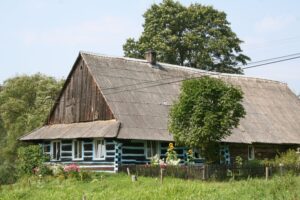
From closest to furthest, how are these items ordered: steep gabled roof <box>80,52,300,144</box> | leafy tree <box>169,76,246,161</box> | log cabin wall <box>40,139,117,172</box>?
leafy tree <box>169,76,246,161</box> < log cabin wall <box>40,139,117,172</box> < steep gabled roof <box>80,52,300,144</box>

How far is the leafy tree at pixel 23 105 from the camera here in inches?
1793

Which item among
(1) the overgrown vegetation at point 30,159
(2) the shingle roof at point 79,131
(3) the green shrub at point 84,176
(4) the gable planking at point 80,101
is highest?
(4) the gable planking at point 80,101

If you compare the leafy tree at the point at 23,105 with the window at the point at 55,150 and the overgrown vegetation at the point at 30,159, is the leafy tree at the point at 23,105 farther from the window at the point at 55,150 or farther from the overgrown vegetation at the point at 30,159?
the overgrown vegetation at the point at 30,159

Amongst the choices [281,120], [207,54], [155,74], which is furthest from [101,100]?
[207,54]

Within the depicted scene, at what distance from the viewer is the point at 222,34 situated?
168 ft

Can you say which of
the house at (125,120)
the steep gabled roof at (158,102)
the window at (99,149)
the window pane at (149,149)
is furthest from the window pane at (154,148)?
the window at (99,149)

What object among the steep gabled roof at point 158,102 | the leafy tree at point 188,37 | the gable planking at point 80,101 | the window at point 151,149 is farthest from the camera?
the leafy tree at point 188,37

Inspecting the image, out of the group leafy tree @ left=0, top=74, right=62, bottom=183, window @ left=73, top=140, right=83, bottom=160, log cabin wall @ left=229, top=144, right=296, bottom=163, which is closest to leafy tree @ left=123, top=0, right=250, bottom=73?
leafy tree @ left=0, top=74, right=62, bottom=183

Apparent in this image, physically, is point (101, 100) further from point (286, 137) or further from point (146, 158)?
point (286, 137)

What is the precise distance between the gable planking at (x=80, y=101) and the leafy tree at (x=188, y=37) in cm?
1475

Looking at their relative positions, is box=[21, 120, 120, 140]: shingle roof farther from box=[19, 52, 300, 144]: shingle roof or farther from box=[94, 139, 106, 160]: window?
box=[94, 139, 106, 160]: window

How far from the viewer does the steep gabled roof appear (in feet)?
103

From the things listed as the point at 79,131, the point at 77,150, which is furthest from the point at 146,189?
the point at 77,150

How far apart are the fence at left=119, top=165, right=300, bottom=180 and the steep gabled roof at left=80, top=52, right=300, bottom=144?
3083mm
